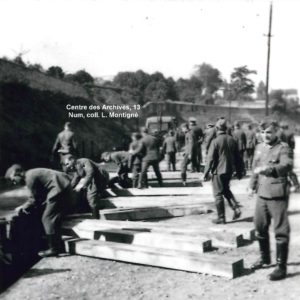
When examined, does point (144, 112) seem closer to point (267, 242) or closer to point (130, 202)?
point (130, 202)

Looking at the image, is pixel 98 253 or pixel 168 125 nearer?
pixel 98 253

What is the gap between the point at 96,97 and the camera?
37.5m

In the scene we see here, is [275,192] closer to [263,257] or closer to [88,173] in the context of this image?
[263,257]

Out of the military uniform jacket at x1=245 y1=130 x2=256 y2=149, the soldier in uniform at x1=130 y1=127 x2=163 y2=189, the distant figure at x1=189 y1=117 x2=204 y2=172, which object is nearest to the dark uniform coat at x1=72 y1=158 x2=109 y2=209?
the soldier in uniform at x1=130 y1=127 x2=163 y2=189

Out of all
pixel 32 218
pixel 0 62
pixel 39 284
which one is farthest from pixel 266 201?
pixel 0 62

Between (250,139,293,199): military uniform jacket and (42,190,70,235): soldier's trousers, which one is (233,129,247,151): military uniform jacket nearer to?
(42,190,70,235): soldier's trousers

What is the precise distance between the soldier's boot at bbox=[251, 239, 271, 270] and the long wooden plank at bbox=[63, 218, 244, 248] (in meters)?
0.87

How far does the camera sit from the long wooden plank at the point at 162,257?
4980 millimetres

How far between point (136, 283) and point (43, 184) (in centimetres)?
199

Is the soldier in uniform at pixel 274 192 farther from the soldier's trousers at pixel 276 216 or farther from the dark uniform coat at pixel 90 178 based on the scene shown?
the dark uniform coat at pixel 90 178

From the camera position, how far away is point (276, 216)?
16.0ft

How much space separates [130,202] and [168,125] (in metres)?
25.9

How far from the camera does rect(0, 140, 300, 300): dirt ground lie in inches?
183

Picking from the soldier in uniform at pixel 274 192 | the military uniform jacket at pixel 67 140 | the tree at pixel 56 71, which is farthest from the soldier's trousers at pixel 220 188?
the tree at pixel 56 71
